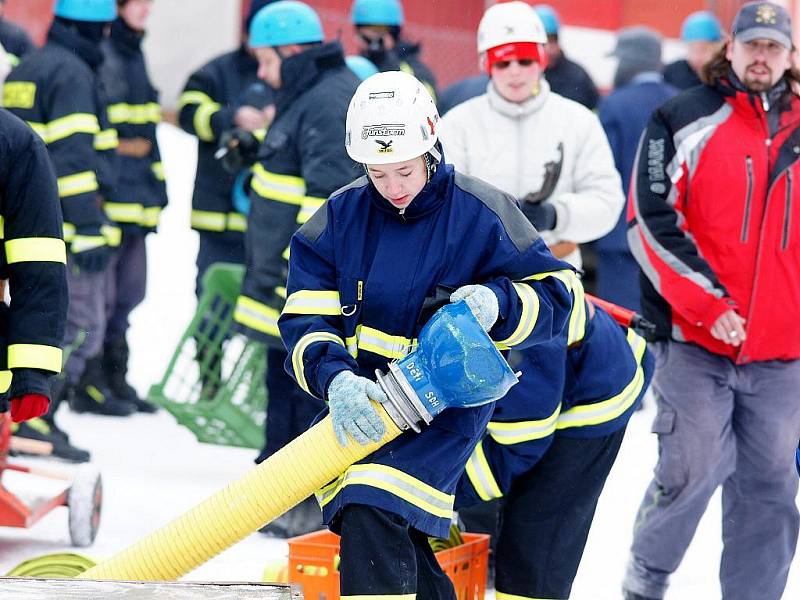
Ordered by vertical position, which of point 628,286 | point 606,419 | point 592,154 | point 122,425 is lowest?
point 122,425

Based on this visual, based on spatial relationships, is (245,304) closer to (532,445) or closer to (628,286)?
(532,445)

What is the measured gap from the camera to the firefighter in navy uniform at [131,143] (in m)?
7.84

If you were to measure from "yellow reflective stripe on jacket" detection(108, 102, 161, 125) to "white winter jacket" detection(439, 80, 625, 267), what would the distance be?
2822mm

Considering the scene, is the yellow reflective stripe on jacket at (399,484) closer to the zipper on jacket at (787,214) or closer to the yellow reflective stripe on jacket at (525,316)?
the yellow reflective stripe on jacket at (525,316)

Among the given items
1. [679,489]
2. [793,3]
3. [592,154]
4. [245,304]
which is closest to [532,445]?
[679,489]

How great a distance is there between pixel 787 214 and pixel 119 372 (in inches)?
180

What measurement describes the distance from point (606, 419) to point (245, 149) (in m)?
3.44

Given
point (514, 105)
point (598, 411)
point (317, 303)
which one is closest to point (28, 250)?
point (317, 303)

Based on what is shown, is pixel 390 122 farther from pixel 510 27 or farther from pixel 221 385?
pixel 221 385

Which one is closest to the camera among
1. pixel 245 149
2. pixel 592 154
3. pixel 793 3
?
pixel 592 154

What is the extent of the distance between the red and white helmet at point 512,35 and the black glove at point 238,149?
74.1 inches

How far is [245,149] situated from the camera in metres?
7.15

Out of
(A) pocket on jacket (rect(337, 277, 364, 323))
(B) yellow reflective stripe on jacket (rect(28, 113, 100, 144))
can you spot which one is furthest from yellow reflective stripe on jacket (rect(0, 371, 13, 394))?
Result: (B) yellow reflective stripe on jacket (rect(28, 113, 100, 144))

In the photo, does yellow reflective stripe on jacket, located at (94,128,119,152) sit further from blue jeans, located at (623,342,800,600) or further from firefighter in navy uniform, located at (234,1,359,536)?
blue jeans, located at (623,342,800,600)
